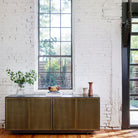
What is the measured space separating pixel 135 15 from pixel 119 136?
9.09 ft

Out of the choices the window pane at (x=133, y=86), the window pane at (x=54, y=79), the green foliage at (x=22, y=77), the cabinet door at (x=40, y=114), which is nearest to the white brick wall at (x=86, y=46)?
the green foliage at (x=22, y=77)

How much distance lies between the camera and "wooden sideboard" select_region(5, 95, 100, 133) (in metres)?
4.10

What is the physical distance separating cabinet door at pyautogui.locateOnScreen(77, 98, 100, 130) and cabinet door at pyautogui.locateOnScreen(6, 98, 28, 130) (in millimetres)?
1146

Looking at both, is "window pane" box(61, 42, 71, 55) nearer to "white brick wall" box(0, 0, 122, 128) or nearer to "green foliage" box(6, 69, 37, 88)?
"white brick wall" box(0, 0, 122, 128)

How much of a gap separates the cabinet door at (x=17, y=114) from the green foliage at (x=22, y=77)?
39 cm

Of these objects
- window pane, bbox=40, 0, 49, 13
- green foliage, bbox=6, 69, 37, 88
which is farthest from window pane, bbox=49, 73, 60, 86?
window pane, bbox=40, 0, 49, 13

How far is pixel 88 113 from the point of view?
4113 millimetres

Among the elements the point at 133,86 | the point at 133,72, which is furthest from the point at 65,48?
the point at 133,86

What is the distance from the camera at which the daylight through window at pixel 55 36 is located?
4750 mm

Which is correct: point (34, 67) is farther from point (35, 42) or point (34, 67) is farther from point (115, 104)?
point (115, 104)

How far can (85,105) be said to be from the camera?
13.5 feet

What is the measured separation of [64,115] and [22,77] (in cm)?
125

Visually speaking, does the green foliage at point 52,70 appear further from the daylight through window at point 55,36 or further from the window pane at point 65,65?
the window pane at point 65,65

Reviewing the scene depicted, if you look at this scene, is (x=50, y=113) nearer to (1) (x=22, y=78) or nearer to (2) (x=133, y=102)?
(1) (x=22, y=78)
